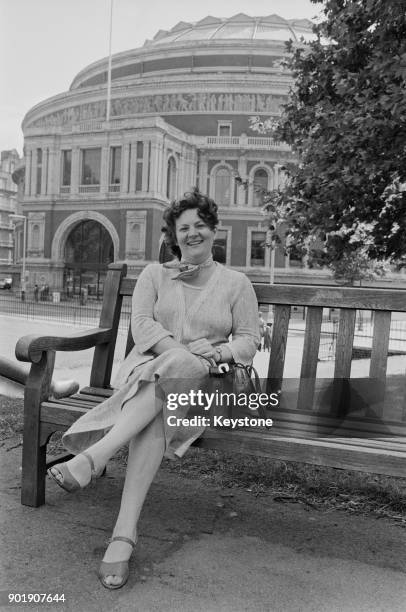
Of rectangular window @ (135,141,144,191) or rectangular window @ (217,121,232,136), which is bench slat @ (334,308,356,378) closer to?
rectangular window @ (135,141,144,191)

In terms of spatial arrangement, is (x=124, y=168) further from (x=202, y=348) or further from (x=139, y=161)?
(x=202, y=348)

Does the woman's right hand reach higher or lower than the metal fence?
higher

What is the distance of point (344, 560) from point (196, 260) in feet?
5.31

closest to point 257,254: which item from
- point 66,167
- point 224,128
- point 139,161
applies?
point 224,128

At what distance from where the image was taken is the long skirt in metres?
2.56

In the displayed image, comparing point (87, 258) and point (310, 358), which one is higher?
point (310, 358)

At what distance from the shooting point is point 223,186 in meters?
48.5

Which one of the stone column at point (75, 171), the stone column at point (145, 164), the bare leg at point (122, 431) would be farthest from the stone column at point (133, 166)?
the bare leg at point (122, 431)

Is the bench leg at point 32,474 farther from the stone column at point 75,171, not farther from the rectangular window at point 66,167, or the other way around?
the rectangular window at point 66,167

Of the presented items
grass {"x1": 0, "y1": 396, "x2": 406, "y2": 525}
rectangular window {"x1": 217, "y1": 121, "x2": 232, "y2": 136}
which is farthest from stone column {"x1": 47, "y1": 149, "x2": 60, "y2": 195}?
grass {"x1": 0, "y1": 396, "x2": 406, "y2": 525}

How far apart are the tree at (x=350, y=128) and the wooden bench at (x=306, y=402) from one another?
243 cm

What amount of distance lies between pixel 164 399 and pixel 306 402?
1.06 m

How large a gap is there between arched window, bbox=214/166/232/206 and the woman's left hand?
46.0 meters

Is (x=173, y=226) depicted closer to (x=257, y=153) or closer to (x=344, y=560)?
(x=344, y=560)
